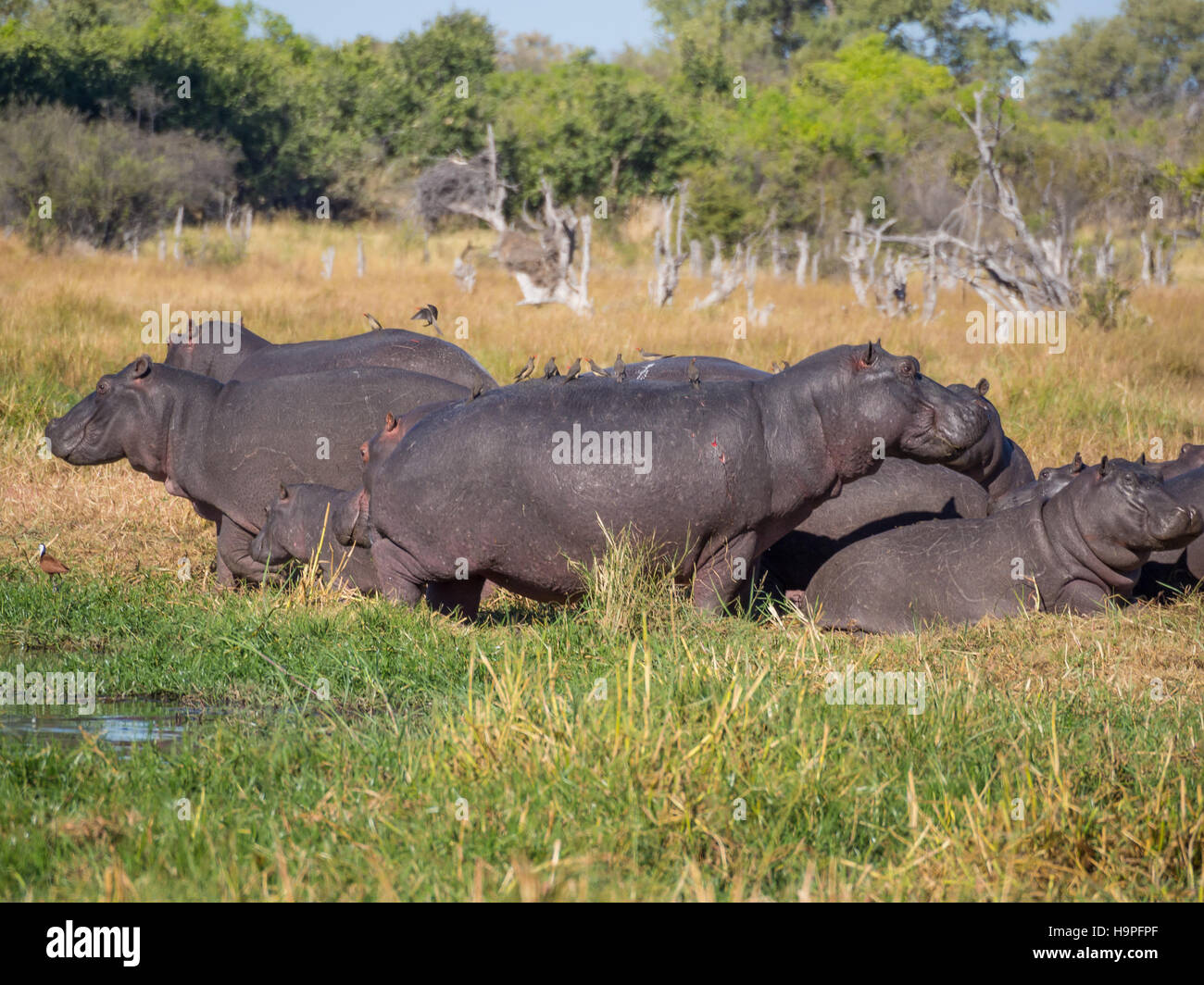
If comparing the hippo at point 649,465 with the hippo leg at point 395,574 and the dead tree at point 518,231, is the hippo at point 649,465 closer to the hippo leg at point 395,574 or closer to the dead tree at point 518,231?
the hippo leg at point 395,574

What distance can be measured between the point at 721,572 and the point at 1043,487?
2106mm

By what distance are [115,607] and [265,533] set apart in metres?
0.78

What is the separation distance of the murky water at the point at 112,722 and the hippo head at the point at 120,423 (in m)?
2.60

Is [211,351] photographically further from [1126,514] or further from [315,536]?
[1126,514]

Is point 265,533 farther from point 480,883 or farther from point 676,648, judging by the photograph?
point 480,883

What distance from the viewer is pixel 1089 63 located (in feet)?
170

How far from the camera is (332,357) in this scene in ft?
27.3

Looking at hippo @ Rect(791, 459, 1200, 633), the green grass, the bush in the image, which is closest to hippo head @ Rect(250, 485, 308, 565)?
the green grass

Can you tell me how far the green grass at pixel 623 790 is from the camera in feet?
11.3

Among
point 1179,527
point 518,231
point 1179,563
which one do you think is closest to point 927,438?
point 1179,527

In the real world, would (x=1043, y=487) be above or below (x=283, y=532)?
above

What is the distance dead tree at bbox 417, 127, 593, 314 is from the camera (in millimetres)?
23641

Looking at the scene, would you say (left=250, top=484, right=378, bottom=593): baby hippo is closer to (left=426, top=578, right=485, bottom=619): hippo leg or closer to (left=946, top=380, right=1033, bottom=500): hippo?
(left=426, top=578, right=485, bottom=619): hippo leg

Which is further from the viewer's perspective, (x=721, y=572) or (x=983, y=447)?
(x=983, y=447)
